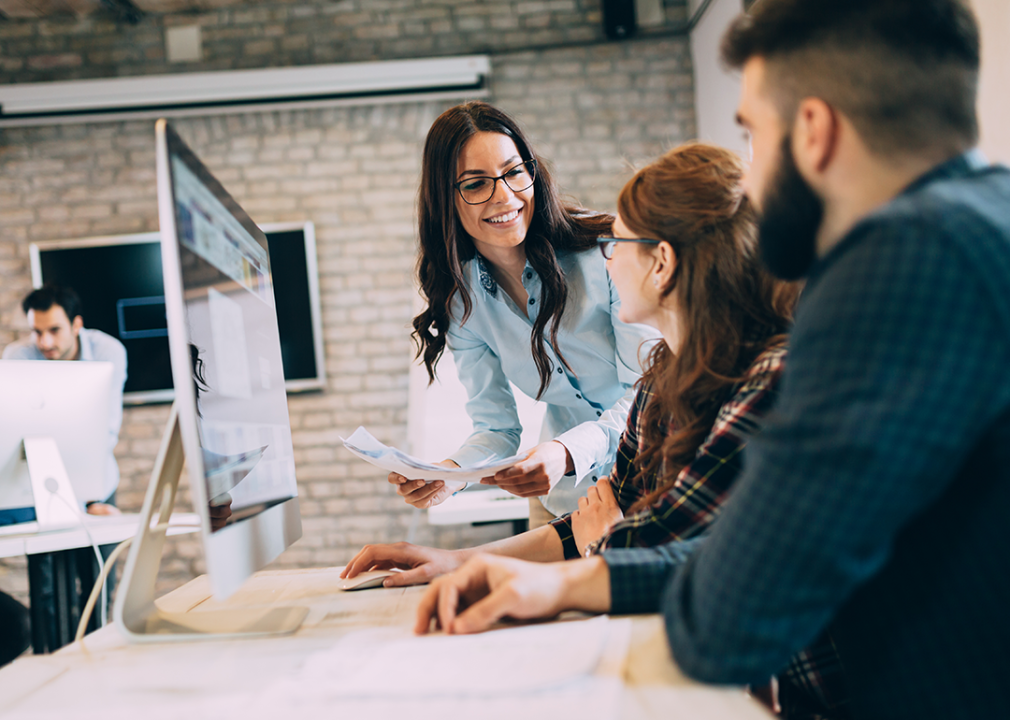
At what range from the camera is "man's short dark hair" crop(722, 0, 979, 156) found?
56 centimetres

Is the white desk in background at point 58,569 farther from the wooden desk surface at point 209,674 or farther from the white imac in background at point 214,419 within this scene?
the wooden desk surface at point 209,674

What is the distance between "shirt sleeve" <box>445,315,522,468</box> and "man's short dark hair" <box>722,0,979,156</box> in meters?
1.26

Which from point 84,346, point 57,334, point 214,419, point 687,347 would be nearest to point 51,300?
point 57,334

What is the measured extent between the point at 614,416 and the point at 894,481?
115 cm

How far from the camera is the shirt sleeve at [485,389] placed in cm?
177

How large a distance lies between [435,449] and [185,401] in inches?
105

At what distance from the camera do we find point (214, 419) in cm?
82

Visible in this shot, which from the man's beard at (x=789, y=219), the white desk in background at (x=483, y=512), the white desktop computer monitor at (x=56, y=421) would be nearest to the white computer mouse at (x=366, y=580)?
the man's beard at (x=789, y=219)

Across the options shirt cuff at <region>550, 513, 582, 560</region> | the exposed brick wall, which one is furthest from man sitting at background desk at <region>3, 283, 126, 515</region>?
shirt cuff at <region>550, 513, 582, 560</region>

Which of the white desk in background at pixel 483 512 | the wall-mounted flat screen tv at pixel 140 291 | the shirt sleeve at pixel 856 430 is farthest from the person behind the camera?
the wall-mounted flat screen tv at pixel 140 291

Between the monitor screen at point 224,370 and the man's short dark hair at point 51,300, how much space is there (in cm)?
258

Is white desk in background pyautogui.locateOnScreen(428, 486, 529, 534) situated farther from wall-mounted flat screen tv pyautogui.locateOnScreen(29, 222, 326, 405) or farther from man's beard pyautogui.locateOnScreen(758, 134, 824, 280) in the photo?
man's beard pyautogui.locateOnScreen(758, 134, 824, 280)

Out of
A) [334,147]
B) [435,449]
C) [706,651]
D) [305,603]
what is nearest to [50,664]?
[305,603]

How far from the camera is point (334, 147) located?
3689mm
